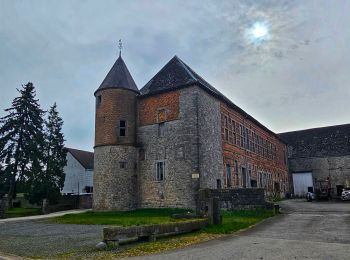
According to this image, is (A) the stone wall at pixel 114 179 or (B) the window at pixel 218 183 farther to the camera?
(B) the window at pixel 218 183

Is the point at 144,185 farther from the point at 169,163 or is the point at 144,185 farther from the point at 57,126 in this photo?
the point at 57,126

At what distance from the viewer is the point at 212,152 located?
25.7m

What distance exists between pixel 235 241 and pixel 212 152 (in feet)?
51.3

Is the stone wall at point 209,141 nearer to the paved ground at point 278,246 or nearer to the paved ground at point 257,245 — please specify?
the paved ground at point 257,245

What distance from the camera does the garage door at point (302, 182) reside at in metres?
52.4

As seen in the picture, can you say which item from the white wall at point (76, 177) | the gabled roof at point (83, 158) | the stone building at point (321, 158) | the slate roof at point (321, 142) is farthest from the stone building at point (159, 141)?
the slate roof at point (321, 142)

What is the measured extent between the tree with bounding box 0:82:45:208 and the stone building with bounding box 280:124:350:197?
133 ft

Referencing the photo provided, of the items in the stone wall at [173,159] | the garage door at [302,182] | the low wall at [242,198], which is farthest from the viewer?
the garage door at [302,182]

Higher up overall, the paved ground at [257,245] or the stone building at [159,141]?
the stone building at [159,141]

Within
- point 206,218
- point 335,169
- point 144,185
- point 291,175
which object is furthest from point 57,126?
point 335,169

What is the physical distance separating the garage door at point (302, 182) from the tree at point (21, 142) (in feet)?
132

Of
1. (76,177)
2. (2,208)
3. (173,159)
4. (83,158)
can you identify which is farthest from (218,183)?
(83,158)

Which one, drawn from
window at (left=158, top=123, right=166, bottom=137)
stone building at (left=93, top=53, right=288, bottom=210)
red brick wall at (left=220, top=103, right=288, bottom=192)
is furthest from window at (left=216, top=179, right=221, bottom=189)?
window at (left=158, top=123, right=166, bottom=137)

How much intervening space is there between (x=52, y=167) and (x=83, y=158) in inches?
405
